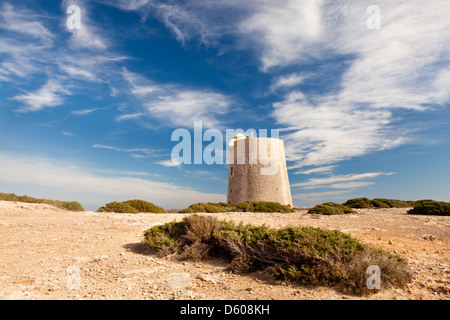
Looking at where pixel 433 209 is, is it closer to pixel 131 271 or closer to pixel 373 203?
pixel 373 203

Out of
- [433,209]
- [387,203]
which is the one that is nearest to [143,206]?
[433,209]

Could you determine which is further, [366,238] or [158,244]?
[366,238]

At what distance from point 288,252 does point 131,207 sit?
1287 centimetres

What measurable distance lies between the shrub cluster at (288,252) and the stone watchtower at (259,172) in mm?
20542

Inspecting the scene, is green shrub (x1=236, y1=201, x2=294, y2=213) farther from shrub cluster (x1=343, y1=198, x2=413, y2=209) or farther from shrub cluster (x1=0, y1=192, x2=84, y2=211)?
shrub cluster (x1=0, y1=192, x2=84, y2=211)

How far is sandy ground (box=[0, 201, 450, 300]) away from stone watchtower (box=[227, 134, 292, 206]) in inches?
729

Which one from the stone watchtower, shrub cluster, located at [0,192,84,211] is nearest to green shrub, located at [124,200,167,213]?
shrub cluster, located at [0,192,84,211]

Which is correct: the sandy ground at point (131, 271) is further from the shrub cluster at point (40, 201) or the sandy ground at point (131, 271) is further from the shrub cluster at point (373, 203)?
the shrub cluster at point (373, 203)

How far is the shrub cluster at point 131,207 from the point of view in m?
15.4
